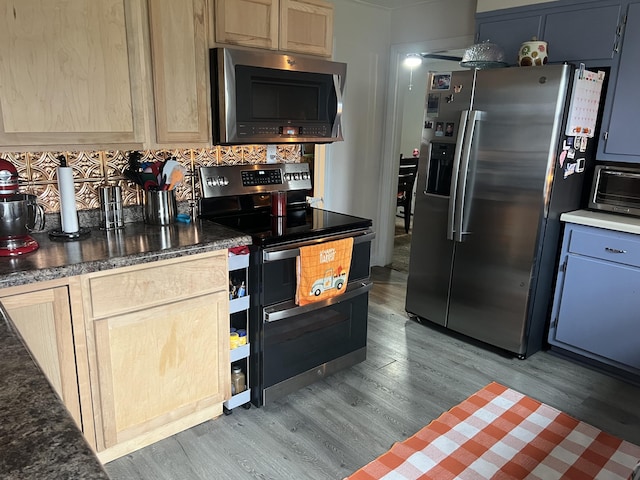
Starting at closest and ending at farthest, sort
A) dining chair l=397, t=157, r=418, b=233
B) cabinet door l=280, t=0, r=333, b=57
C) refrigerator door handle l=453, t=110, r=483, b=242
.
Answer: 1. cabinet door l=280, t=0, r=333, b=57
2. refrigerator door handle l=453, t=110, r=483, b=242
3. dining chair l=397, t=157, r=418, b=233

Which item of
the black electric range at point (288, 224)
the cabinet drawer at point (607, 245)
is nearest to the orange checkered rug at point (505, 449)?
the cabinet drawer at point (607, 245)

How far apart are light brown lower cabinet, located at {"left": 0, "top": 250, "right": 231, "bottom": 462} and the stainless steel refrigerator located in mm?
1684

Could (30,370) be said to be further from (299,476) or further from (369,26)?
(369,26)

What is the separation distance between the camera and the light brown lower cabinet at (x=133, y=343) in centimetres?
172

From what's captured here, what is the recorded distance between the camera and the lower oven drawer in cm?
A: 235

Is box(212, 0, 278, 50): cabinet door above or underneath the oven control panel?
above

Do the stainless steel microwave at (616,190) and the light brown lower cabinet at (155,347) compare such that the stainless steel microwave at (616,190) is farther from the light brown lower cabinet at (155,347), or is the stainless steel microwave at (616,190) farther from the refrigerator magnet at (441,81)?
the light brown lower cabinet at (155,347)

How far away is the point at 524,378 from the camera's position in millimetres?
2789

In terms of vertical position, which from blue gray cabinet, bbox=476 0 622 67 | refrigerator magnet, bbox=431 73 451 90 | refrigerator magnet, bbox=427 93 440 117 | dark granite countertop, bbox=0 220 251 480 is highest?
blue gray cabinet, bbox=476 0 622 67

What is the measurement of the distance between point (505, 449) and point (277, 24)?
231 centimetres

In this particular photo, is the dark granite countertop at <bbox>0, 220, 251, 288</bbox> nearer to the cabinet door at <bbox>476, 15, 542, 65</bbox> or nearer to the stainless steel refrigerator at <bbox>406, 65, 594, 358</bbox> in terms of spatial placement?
the stainless steel refrigerator at <bbox>406, 65, 594, 358</bbox>

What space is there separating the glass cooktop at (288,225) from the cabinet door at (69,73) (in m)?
0.66

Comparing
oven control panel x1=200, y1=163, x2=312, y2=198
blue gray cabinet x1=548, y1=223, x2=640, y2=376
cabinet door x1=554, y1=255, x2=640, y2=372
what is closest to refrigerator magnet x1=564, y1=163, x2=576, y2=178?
blue gray cabinet x1=548, y1=223, x2=640, y2=376

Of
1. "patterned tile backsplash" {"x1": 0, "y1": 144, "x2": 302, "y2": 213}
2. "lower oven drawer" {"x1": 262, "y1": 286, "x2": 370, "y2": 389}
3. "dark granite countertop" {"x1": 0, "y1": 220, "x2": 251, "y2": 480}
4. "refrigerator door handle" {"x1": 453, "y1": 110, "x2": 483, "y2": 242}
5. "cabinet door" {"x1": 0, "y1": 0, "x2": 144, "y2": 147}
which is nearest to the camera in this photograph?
"dark granite countertop" {"x1": 0, "y1": 220, "x2": 251, "y2": 480}
